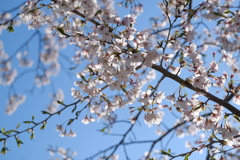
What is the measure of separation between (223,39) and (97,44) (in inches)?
108

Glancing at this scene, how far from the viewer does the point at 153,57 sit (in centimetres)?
197

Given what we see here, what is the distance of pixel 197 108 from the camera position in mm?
2117

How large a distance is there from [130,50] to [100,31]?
31 centimetres

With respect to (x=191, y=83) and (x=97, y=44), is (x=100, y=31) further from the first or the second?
(x=191, y=83)

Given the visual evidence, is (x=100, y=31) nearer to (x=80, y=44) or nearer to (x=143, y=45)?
(x=143, y=45)

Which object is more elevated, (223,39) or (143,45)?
(223,39)

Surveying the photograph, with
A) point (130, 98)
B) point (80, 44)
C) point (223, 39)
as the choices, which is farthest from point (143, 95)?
point (223, 39)

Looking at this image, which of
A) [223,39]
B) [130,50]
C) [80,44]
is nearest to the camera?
[130,50]

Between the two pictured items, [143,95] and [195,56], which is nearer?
[195,56]

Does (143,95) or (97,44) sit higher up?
(97,44)

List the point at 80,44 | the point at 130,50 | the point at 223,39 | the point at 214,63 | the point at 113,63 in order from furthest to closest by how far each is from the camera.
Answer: the point at 223,39 < the point at 80,44 < the point at 214,63 < the point at 113,63 < the point at 130,50

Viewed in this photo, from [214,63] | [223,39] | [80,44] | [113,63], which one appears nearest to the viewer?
[113,63]

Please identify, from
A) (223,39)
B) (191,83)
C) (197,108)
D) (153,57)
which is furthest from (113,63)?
(223,39)

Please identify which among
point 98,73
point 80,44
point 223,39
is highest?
point 223,39
